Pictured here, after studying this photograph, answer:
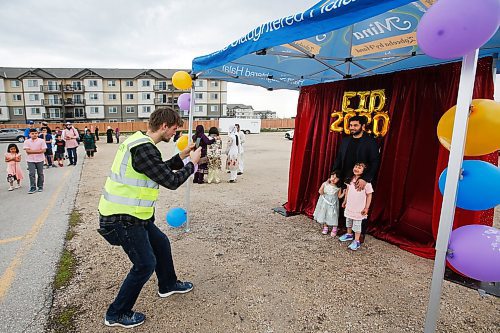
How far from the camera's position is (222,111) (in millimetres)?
54219

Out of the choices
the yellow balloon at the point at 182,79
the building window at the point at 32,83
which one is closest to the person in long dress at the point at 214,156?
the yellow balloon at the point at 182,79

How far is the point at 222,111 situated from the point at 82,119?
24960 mm

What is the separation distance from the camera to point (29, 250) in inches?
152

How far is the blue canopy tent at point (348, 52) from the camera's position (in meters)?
1.84

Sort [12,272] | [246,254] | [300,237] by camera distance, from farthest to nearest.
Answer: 1. [300,237]
2. [246,254]
3. [12,272]

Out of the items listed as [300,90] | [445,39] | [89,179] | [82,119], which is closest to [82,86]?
[82,119]

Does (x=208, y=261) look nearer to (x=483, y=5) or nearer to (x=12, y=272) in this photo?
(x=12, y=272)

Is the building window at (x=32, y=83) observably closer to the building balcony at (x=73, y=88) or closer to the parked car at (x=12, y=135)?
the building balcony at (x=73, y=88)

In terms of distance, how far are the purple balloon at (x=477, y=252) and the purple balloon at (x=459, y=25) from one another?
1187mm

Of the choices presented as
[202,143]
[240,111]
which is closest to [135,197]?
[202,143]

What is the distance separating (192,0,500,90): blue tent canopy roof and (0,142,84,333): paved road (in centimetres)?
322

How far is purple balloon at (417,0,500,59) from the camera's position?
1.62 m

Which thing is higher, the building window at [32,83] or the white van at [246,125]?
the building window at [32,83]

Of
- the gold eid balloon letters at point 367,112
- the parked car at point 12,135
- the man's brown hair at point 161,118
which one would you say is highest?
the gold eid balloon letters at point 367,112
